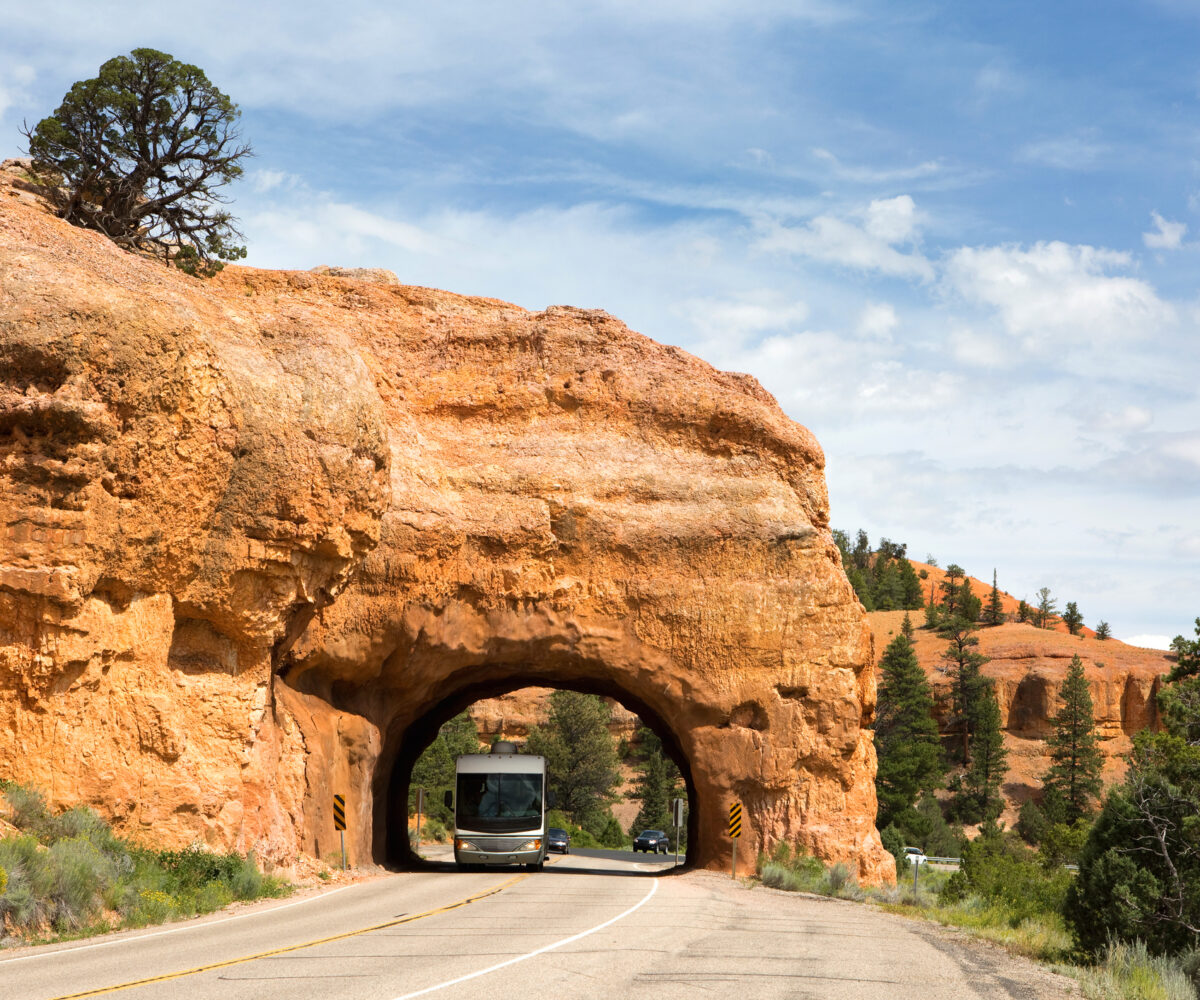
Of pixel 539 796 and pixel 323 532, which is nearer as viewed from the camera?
pixel 323 532

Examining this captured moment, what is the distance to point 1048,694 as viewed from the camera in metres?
75.5

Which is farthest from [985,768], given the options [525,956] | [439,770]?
[525,956]

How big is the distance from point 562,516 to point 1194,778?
50.1 feet

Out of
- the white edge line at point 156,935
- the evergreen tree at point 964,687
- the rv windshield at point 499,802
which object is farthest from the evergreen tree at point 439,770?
the white edge line at point 156,935

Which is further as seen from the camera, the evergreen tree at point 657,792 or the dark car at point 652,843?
the evergreen tree at point 657,792

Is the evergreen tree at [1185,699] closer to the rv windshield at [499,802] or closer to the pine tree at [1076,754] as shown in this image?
the rv windshield at [499,802]

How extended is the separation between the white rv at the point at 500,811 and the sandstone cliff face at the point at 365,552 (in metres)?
2.35

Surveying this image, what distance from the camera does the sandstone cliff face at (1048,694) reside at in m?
73.4

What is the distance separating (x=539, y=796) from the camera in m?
28.0

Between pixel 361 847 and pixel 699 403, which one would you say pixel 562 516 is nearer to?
pixel 699 403

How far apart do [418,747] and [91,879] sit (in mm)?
20242

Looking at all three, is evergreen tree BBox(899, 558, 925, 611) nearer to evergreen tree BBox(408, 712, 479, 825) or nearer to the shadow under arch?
evergreen tree BBox(408, 712, 479, 825)

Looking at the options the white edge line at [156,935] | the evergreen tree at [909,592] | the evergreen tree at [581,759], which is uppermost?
the evergreen tree at [909,592]

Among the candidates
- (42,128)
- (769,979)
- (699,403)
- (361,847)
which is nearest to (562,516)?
(699,403)
